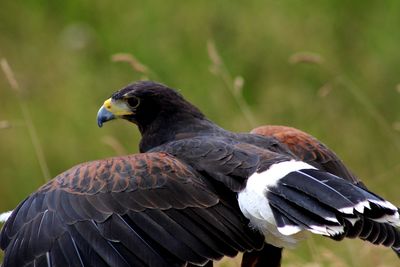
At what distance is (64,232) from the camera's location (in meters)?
6.52

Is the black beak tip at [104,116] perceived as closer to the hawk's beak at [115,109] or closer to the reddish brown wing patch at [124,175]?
the hawk's beak at [115,109]

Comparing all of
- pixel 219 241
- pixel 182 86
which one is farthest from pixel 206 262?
pixel 182 86

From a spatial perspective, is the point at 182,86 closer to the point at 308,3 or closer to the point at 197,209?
the point at 308,3

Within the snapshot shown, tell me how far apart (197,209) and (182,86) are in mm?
5214

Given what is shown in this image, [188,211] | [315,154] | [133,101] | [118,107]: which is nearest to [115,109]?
[118,107]

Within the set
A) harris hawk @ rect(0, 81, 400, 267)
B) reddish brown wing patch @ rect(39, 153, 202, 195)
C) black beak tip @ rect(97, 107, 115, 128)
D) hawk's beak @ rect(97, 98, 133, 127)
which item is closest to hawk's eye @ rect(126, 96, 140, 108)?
hawk's beak @ rect(97, 98, 133, 127)

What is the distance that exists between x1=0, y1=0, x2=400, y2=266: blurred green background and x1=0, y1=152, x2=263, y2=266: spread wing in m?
4.20

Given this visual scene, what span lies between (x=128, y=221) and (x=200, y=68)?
552 centimetres

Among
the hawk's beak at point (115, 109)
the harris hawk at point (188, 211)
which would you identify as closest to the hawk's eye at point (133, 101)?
the hawk's beak at point (115, 109)

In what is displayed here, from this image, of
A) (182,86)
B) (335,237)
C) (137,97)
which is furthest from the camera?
(182,86)

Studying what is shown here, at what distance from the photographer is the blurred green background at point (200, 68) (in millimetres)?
11180

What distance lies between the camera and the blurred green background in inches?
440

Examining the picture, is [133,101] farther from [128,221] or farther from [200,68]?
[200,68]

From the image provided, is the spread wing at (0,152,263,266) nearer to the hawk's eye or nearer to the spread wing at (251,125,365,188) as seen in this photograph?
the hawk's eye
